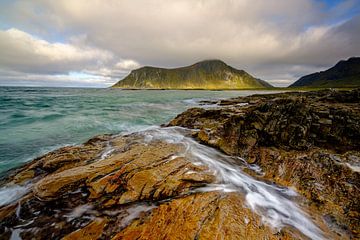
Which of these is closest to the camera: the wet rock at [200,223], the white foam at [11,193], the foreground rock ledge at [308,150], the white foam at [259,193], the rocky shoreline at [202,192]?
the wet rock at [200,223]

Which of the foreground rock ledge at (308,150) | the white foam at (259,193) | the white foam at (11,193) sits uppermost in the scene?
the foreground rock ledge at (308,150)

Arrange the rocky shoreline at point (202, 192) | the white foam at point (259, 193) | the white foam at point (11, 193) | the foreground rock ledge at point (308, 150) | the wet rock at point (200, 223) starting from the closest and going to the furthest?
the wet rock at point (200, 223), the rocky shoreline at point (202, 192), the white foam at point (259, 193), the foreground rock ledge at point (308, 150), the white foam at point (11, 193)

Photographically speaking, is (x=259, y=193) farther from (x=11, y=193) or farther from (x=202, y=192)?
(x=11, y=193)

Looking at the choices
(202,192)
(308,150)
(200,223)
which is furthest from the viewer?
(308,150)

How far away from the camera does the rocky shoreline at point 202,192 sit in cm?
435

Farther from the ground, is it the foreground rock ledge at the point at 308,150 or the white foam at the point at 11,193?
the foreground rock ledge at the point at 308,150

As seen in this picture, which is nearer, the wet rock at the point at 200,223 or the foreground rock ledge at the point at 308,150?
the wet rock at the point at 200,223

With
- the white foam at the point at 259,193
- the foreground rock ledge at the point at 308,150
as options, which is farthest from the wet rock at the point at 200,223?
the foreground rock ledge at the point at 308,150

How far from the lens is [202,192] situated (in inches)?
207

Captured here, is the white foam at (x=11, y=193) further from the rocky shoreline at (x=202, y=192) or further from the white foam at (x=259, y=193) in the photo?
the white foam at (x=259, y=193)

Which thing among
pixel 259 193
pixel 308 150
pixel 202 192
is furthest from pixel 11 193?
pixel 308 150

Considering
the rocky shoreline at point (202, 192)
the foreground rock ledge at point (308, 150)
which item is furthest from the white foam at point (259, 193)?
the foreground rock ledge at point (308, 150)

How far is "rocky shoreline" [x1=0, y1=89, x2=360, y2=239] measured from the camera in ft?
14.3

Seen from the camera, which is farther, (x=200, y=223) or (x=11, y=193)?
(x=11, y=193)
